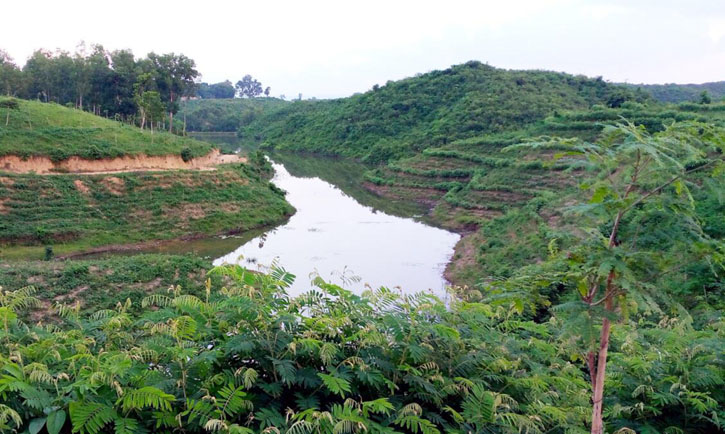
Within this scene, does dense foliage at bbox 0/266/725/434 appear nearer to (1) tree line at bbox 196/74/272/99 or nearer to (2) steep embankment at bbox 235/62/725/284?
(2) steep embankment at bbox 235/62/725/284

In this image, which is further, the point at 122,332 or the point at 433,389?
the point at 122,332

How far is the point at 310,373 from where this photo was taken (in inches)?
168

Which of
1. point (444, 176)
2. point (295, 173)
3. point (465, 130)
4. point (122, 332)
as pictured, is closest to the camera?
point (122, 332)

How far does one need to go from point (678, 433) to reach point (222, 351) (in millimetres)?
4365

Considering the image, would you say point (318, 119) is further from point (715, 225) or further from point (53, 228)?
point (715, 225)

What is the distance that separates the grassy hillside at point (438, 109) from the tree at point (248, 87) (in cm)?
8547

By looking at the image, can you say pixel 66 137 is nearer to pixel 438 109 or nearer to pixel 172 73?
pixel 172 73

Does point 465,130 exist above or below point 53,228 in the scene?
above

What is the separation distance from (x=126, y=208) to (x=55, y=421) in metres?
30.0

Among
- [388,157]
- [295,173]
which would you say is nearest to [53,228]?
[295,173]

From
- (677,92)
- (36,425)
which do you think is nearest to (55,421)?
(36,425)

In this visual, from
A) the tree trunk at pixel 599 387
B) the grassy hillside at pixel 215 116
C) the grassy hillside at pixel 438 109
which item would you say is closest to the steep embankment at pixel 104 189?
the tree trunk at pixel 599 387

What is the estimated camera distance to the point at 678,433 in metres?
4.86

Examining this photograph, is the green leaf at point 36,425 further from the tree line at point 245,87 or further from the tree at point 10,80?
the tree line at point 245,87
